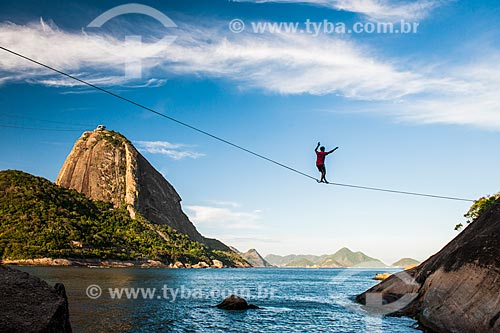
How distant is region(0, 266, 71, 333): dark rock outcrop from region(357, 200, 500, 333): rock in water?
50.4 feet

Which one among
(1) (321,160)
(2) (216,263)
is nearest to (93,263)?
(2) (216,263)

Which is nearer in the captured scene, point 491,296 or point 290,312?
point 491,296


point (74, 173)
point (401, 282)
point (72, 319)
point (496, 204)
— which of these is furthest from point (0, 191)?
point (496, 204)

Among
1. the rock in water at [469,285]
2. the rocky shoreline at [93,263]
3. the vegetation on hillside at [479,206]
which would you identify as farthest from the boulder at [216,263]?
the rock in water at [469,285]

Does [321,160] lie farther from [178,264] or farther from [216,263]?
[216,263]

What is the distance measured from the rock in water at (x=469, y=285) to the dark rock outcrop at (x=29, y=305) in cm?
1538

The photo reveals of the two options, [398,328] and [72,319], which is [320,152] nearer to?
[398,328]

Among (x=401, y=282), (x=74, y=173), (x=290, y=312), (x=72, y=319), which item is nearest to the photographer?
(x=72, y=319)

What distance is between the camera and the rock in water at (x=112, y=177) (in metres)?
177

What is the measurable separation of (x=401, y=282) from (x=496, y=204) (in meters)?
10.2

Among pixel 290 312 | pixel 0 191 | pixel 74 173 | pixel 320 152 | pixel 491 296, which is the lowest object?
pixel 290 312

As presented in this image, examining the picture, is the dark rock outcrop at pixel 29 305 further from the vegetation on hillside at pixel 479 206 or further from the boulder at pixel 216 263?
the boulder at pixel 216 263

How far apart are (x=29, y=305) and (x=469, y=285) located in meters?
17.6

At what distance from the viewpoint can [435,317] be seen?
20.1 meters
